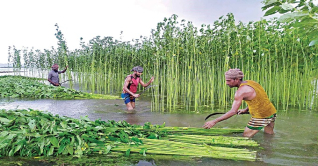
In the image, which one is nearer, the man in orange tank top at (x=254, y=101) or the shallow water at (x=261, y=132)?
the shallow water at (x=261, y=132)

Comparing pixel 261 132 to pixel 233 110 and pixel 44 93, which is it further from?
pixel 44 93

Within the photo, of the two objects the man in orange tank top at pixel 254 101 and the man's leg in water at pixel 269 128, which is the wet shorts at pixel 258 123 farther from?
the man's leg in water at pixel 269 128

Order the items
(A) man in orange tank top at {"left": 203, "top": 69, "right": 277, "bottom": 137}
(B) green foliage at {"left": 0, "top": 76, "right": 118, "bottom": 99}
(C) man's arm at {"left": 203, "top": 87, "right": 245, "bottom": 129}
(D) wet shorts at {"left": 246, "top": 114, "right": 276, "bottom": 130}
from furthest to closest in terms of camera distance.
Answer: (B) green foliage at {"left": 0, "top": 76, "right": 118, "bottom": 99} → (D) wet shorts at {"left": 246, "top": 114, "right": 276, "bottom": 130} → (A) man in orange tank top at {"left": 203, "top": 69, "right": 277, "bottom": 137} → (C) man's arm at {"left": 203, "top": 87, "right": 245, "bottom": 129}

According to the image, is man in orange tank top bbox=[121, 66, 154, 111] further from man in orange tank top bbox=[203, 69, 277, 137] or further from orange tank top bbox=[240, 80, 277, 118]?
orange tank top bbox=[240, 80, 277, 118]

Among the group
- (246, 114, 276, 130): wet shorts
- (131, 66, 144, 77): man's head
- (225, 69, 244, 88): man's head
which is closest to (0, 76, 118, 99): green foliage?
(131, 66, 144, 77): man's head

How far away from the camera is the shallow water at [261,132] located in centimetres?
398

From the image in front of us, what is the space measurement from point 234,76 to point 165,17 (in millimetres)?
4809

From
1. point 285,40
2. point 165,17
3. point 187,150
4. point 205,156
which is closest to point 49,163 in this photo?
point 187,150

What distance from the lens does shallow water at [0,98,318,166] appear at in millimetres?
3982

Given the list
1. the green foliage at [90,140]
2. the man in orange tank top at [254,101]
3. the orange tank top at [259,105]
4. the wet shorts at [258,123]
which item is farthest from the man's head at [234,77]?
the green foliage at [90,140]

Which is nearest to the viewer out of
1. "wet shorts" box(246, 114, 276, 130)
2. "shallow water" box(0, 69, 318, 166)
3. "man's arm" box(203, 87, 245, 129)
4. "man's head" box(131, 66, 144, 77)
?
"shallow water" box(0, 69, 318, 166)

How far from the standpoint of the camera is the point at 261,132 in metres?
5.64

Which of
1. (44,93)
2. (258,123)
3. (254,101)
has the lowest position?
(258,123)

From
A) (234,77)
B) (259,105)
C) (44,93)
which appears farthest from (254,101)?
(44,93)
